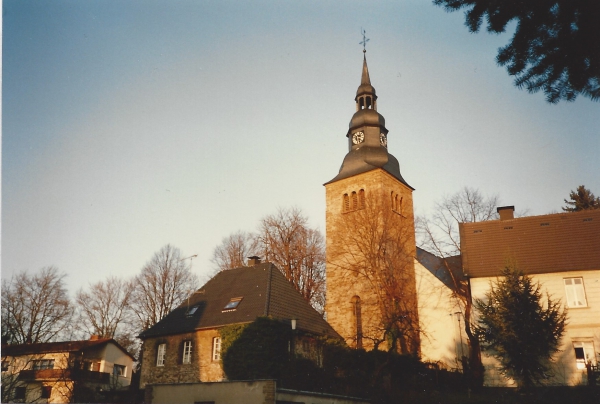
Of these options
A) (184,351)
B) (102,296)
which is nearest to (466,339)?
(184,351)

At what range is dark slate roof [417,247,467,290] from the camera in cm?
2725

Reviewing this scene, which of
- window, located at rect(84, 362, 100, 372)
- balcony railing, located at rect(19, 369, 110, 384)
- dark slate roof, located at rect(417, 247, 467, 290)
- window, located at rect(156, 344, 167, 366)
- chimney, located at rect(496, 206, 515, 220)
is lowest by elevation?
balcony railing, located at rect(19, 369, 110, 384)

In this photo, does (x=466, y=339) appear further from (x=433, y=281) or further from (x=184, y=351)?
(x=184, y=351)

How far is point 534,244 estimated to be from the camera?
24.6 meters

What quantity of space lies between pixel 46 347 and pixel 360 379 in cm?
1786

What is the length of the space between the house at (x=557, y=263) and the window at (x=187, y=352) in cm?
1363

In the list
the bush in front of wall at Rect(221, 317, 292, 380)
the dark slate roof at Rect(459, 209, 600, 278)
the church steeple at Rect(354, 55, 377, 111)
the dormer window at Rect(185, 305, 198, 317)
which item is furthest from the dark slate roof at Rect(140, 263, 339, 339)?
the church steeple at Rect(354, 55, 377, 111)

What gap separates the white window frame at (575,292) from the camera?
874 inches

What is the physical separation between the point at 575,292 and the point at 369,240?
1065 cm

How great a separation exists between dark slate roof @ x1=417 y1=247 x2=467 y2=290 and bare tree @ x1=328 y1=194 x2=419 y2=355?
1019 mm

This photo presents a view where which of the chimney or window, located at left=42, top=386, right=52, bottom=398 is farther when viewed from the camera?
the chimney

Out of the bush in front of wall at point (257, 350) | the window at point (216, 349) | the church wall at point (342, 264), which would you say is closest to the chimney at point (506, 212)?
the church wall at point (342, 264)

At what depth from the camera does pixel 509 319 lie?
66.2 ft

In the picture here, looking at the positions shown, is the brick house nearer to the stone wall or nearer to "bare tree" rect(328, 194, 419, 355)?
the stone wall
